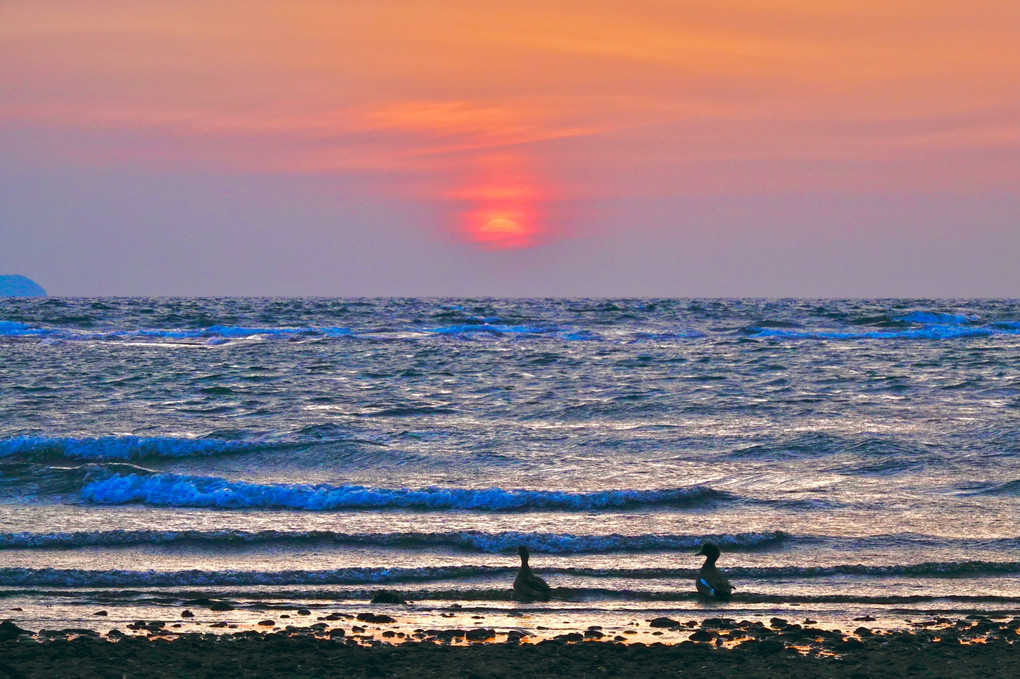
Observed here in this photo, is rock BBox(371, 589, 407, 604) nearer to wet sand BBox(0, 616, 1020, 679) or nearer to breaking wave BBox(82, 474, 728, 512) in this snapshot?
wet sand BBox(0, 616, 1020, 679)

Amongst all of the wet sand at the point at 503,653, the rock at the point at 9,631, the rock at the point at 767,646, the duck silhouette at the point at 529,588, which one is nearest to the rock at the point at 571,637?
the wet sand at the point at 503,653

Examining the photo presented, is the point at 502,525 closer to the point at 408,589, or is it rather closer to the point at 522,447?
the point at 408,589

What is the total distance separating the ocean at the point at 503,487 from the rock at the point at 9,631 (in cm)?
39

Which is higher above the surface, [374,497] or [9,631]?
[9,631]

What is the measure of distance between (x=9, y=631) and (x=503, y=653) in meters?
3.67

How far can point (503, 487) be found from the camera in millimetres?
14664

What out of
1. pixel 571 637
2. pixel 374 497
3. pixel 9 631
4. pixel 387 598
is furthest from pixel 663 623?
pixel 374 497

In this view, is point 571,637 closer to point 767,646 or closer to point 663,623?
point 663,623

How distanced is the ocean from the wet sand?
0.68 metres

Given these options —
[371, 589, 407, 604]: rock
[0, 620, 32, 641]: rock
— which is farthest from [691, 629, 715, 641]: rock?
[0, 620, 32, 641]: rock

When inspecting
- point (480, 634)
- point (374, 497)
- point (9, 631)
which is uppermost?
point (9, 631)

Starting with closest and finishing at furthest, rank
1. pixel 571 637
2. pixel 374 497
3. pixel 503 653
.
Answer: pixel 503 653 → pixel 571 637 → pixel 374 497

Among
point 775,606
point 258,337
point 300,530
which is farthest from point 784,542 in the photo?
point 258,337

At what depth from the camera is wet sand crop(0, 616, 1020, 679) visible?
6.72 m
